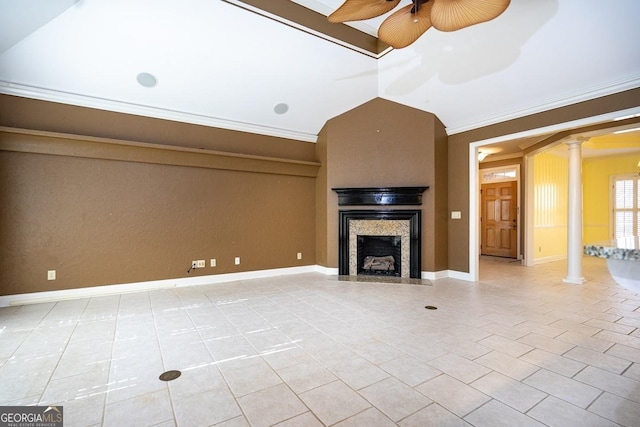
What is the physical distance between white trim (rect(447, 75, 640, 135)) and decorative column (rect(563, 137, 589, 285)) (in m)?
1.26

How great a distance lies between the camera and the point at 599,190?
26.5 ft

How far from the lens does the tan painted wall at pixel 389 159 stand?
518 centimetres

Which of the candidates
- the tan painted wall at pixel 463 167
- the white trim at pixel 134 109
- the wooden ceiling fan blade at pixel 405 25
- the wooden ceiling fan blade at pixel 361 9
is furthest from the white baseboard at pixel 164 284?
the wooden ceiling fan blade at pixel 361 9

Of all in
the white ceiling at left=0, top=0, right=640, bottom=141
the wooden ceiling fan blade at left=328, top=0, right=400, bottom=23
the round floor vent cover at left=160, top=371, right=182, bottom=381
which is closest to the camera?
the round floor vent cover at left=160, top=371, right=182, bottom=381

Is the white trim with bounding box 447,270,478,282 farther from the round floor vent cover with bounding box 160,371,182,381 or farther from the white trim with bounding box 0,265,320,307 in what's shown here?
the round floor vent cover with bounding box 160,371,182,381

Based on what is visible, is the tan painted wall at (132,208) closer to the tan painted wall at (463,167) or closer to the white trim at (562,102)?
the tan painted wall at (463,167)

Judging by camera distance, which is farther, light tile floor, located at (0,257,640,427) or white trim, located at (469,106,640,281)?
white trim, located at (469,106,640,281)

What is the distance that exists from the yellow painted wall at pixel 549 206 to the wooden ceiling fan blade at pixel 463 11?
583 cm

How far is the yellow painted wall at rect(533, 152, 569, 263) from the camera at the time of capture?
6.80 meters

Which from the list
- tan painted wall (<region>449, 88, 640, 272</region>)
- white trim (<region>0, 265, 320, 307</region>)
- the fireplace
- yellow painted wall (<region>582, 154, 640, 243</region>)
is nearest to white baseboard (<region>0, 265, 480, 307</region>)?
white trim (<region>0, 265, 320, 307</region>)

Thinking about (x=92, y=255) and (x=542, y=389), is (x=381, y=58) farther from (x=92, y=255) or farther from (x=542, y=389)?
(x=92, y=255)

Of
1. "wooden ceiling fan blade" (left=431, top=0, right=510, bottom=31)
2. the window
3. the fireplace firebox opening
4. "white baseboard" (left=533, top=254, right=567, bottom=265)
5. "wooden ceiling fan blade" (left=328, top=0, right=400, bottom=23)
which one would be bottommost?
"white baseboard" (left=533, top=254, right=567, bottom=265)

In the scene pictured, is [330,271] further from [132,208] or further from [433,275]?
[132,208]

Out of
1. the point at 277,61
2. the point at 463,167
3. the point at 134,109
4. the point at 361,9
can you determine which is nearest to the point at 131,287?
the point at 134,109
